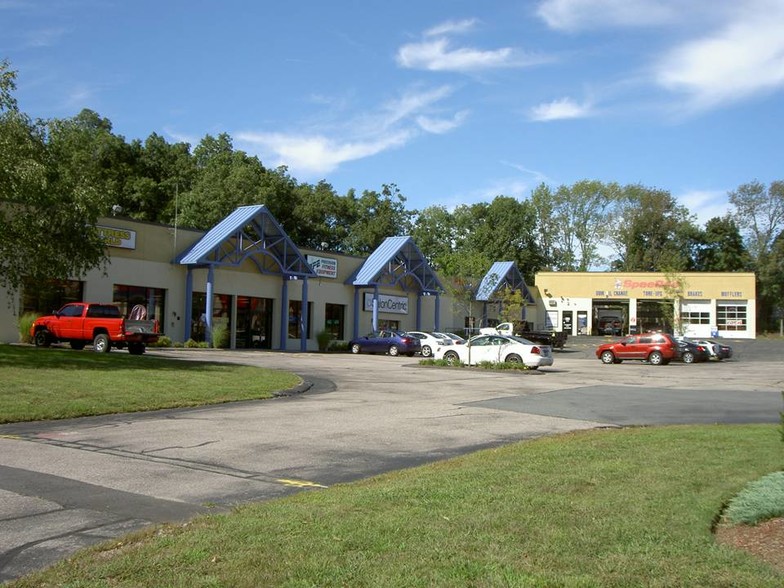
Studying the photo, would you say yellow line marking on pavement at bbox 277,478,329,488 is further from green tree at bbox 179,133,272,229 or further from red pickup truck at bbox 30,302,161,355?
green tree at bbox 179,133,272,229

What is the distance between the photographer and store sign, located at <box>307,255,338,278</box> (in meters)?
47.8

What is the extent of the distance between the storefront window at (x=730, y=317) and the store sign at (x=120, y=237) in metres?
54.8

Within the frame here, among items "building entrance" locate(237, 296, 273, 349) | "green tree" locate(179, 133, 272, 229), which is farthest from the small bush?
"green tree" locate(179, 133, 272, 229)

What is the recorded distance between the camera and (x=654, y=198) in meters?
90.9

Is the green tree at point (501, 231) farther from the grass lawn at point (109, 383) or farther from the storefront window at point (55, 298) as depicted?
the grass lawn at point (109, 383)

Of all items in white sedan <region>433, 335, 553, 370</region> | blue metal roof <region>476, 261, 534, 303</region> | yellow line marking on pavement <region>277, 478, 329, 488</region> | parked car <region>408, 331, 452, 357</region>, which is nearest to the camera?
yellow line marking on pavement <region>277, 478, 329, 488</region>

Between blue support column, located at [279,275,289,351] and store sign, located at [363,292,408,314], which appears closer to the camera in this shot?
blue support column, located at [279,275,289,351]

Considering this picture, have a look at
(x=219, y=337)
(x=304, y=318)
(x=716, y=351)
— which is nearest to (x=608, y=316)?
(x=716, y=351)

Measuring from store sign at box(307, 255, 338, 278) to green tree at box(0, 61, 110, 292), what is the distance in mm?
25082

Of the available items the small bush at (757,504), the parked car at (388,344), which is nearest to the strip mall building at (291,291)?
the parked car at (388,344)

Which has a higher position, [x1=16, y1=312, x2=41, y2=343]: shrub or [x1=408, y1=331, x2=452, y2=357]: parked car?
[x1=16, y1=312, x2=41, y2=343]: shrub

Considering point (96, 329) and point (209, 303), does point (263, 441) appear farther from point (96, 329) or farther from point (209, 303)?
point (209, 303)

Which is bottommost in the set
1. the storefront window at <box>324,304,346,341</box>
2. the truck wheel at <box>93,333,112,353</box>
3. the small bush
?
the small bush

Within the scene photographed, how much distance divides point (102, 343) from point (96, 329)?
0.58m
